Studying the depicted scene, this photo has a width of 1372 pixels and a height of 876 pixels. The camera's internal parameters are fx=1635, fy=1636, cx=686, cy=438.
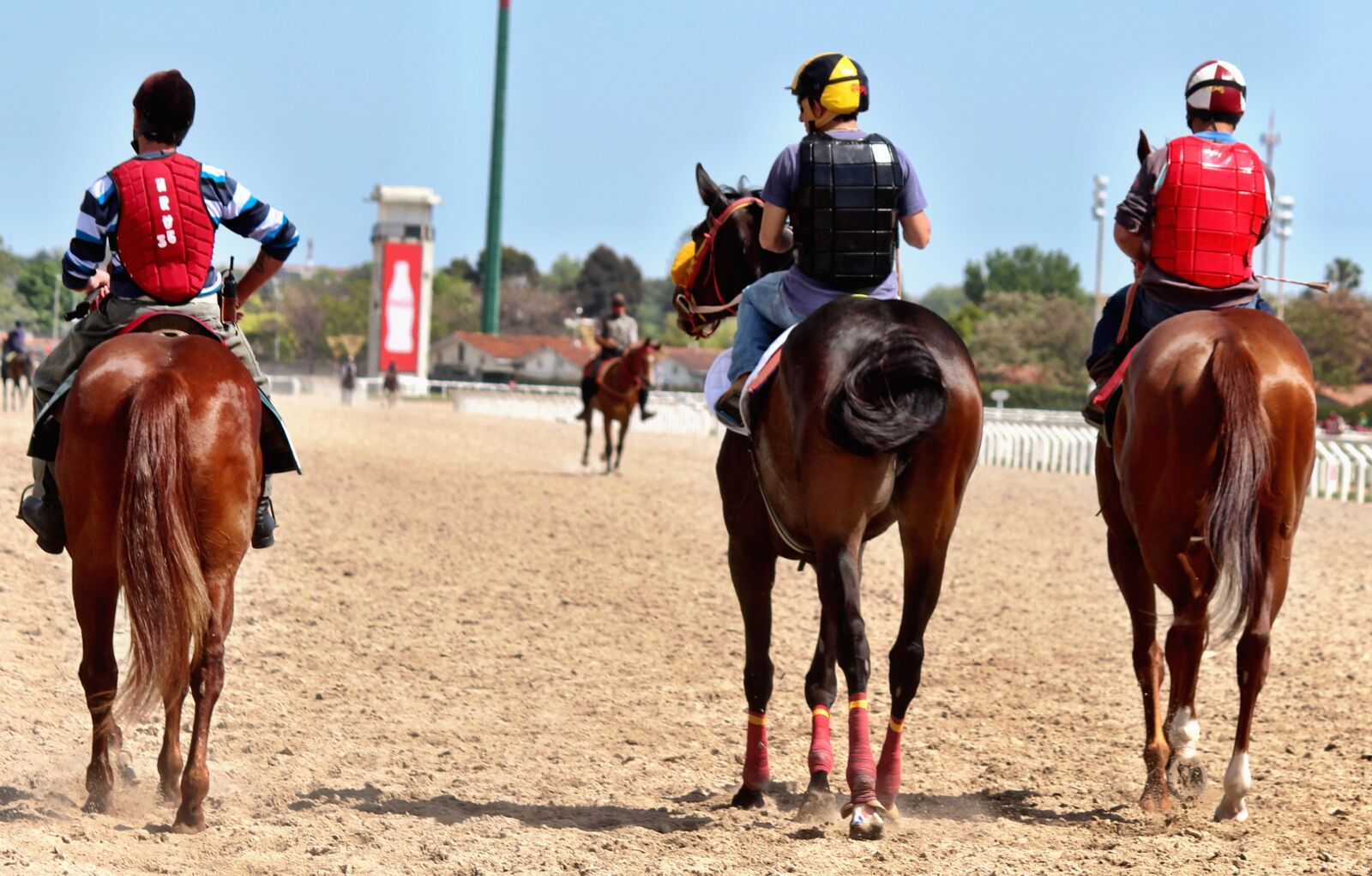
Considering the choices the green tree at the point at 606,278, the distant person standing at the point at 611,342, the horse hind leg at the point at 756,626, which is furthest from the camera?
the green tree at the point at 606,278

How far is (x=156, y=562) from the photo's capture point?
5.43 meters

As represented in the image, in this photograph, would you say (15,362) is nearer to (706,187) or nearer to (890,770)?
(706,187)

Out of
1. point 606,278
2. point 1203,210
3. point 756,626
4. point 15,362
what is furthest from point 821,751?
point 606,278

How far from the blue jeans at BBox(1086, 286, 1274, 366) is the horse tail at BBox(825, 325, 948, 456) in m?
1.68

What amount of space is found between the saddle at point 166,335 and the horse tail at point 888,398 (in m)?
2.11

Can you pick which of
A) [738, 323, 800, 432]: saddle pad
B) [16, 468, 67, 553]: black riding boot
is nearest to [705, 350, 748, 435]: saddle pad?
[738, 323, 800, 432]: saddle pad

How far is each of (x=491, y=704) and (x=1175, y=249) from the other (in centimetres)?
401

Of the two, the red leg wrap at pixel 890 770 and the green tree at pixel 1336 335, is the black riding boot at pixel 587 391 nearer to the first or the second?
the red leg wrap at pixel 890 770

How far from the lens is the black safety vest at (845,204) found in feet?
19.6

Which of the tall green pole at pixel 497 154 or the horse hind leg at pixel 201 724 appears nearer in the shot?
the horse hind leg at pixel 201 724

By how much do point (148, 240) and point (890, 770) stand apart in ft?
11.1

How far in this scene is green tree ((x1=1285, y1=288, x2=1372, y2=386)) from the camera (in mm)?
77938

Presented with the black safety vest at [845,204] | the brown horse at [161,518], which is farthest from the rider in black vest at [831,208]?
the brown horse at [161,518]

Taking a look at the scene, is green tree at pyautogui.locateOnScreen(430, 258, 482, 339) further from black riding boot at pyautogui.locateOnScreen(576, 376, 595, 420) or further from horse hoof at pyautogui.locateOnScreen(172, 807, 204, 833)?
horse hoof at pyautogui.locateOnScreen(172, 807, 204, 833)
